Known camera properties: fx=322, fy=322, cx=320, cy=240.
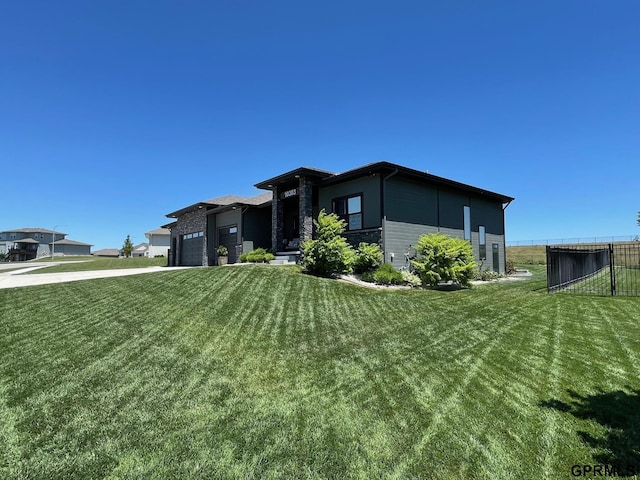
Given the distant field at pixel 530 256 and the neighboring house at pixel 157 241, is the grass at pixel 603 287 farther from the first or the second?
the neighboring house at pixel 157 241

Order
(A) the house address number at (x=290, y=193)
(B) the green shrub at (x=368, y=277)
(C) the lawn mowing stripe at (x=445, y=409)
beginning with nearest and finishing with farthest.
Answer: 1. (C) the lawn mowing stripe at (x=445, y=409)
2. (B) the green shrub at (x=368, y=277)
3. (A) the house address number at (x=290, y=193)

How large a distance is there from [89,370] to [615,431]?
5999mm

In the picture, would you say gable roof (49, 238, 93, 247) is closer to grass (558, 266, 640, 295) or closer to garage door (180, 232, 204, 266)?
garage door (180, 232, 204, 266)

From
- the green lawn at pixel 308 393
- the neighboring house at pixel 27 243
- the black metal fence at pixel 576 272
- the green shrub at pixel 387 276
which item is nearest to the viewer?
the green lawn at pixel 308 393

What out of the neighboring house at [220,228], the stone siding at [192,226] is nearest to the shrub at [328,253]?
the neighboring house at [220,228]

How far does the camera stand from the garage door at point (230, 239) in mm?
22406

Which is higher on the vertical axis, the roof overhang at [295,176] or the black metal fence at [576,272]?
the roof overhang at [295,176]

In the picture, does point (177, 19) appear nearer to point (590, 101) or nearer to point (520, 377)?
point (520, 377)

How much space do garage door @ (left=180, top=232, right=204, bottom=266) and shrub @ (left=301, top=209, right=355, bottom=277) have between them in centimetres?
1439

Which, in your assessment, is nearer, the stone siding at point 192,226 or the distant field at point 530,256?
the stone siding at point 192,226

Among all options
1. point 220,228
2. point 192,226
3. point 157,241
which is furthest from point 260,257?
point 157,241

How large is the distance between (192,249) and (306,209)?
14.1m

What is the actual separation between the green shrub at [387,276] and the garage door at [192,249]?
16709 mm

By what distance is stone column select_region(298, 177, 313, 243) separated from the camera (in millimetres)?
16938
